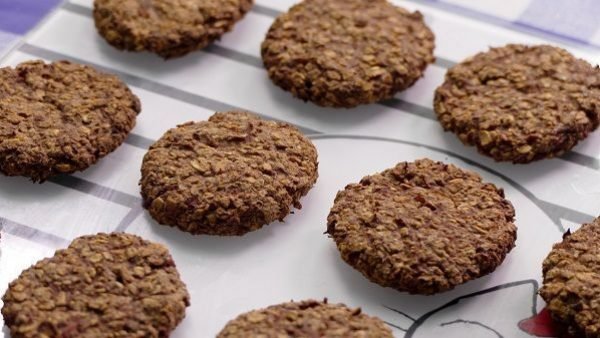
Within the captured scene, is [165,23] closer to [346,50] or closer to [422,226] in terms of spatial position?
[346,50]

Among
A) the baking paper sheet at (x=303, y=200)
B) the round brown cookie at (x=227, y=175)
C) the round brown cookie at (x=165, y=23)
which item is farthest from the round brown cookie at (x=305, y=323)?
the round brown cookie at (x=165, y=23)

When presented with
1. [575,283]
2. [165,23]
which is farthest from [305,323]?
[165,23]

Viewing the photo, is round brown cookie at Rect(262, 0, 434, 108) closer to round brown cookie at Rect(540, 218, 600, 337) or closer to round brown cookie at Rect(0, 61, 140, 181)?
round brown cookie at Rect(0, 61, 140, 181)

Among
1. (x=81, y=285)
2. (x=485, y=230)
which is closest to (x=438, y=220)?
(x=485, y=230)

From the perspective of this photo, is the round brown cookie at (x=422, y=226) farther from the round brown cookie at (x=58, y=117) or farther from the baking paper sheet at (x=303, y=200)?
the round brown cookie at (x=58, y=117)

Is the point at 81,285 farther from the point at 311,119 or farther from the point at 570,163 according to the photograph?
the point at 570,163

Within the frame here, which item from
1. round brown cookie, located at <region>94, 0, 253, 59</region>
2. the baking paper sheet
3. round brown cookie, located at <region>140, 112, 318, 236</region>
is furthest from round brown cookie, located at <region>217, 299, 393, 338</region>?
round brown cookie, located at <region>94, 0, 253, 59</region>
